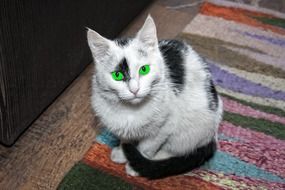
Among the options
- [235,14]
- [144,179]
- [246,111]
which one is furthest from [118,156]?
[235,14]

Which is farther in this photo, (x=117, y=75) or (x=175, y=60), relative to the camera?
(x=175, y=60)

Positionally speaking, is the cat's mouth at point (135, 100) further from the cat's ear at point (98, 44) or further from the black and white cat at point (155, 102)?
the cat's ear at point (98, 44)

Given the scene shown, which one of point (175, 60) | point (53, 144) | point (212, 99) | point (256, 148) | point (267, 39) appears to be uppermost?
point (175, 60)

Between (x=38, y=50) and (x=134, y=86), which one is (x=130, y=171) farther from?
(x=38, y=50)

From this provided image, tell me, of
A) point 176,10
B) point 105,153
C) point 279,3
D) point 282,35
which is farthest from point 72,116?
point 279,3

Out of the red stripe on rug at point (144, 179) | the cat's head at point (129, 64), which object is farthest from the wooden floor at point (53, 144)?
the cat's head at point (129, 64)

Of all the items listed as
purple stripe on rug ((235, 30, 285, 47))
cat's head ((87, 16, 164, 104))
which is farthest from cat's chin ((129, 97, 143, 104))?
purple stripe on rug ((235, 30, 285, 47))
